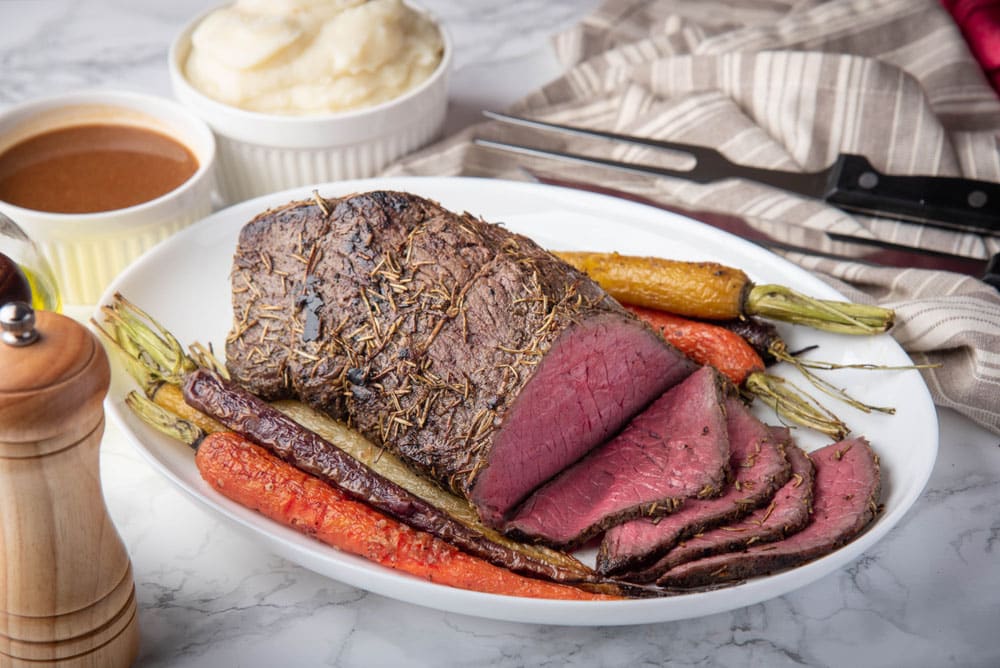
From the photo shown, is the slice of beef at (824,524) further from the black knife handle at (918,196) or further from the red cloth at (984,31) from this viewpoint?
the red cloth at (984,31)

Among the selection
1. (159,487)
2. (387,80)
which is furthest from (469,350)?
(387,80)

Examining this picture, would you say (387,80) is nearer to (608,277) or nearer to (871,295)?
(608,277)

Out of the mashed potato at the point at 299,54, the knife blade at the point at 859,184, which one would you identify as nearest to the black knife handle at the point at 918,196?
the knife blade at the point at 859,184

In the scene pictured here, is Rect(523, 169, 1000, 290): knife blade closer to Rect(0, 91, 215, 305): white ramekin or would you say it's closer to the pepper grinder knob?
Rect(0, 91, 215, 305): white ramekin

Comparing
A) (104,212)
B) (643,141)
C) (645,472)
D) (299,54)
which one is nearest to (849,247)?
(643,141)

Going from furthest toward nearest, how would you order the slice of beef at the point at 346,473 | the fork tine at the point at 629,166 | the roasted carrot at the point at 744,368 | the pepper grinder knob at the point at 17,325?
the fork tine at the point at 629,166, the roasted carrot at the point at 744,368, the slice of beef at the point at 346,473, the pepper grinder knob at the point at 17,325

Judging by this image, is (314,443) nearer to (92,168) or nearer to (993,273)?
(92,168)

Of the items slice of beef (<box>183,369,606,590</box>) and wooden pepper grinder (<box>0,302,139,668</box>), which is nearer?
wooden pepper grinder (<box>0,302,139,668</box>)

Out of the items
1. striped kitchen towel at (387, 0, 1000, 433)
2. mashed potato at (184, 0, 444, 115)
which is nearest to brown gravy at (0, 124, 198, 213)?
mashed potato at (184, 0, 444, 115)
